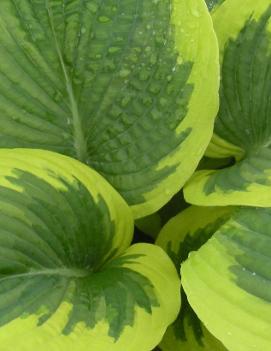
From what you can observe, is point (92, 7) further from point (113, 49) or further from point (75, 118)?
point (75, 118)

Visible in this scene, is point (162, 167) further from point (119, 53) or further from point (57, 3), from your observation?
point (57, 3)

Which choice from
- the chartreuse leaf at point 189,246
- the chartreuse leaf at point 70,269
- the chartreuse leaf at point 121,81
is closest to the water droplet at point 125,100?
the chartreuse leaf at point 121,81

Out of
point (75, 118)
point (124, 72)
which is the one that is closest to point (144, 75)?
point (124, 72)

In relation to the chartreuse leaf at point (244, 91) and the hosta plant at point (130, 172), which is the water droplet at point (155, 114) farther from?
the chartreuse leaf at point (244, 91)

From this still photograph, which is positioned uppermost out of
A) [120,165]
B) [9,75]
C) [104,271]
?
[9,75]

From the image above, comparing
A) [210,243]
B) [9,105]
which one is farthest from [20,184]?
[210,243]

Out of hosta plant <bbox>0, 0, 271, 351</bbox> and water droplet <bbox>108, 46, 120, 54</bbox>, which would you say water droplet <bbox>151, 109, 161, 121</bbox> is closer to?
hosta plant <bbox>0, 0, 271, 351</bbox>

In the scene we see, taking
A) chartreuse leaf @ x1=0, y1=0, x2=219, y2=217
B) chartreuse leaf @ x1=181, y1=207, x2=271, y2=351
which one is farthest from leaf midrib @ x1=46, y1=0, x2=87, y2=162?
chartreuse leaf @ x1=181, y1=207, x2=271, y2=351
